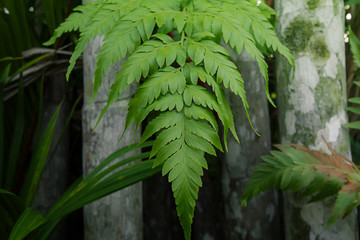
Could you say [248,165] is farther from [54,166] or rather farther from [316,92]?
[54,166]

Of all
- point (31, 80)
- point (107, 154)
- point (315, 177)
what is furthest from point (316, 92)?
point (31, 80)

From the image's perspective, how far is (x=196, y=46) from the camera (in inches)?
27.3

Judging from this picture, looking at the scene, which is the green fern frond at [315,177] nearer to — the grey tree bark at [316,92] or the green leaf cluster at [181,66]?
the grey tree bark at [316,92]

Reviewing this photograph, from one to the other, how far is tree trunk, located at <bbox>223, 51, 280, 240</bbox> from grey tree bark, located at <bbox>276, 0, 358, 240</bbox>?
140 mm

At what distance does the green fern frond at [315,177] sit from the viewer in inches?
31.5

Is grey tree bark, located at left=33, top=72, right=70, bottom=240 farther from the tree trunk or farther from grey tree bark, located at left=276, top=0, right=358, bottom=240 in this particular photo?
grey tree bark, located at left=276, top=0, right=358, bottom=240

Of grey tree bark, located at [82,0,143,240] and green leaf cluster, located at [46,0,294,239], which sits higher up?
green leaf cluster, located at [46,0,294,239]

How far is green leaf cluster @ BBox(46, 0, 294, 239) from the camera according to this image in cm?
62

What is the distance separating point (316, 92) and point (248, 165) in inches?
13.6

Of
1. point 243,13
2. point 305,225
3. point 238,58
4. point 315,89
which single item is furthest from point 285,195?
point 243,13

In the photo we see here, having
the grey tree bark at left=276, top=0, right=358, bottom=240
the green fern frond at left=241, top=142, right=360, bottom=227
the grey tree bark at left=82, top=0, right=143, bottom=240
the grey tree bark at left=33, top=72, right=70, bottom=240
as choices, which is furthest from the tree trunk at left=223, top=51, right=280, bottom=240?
the grey tree bark at left=33, top=72, right=70, bottom=240

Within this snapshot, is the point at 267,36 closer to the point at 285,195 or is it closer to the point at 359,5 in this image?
the point at 285,195

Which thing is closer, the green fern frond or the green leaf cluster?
the green leaf cluster

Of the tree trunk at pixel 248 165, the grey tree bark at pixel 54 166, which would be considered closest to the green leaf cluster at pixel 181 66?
the tree trunk at pixel 248 165
